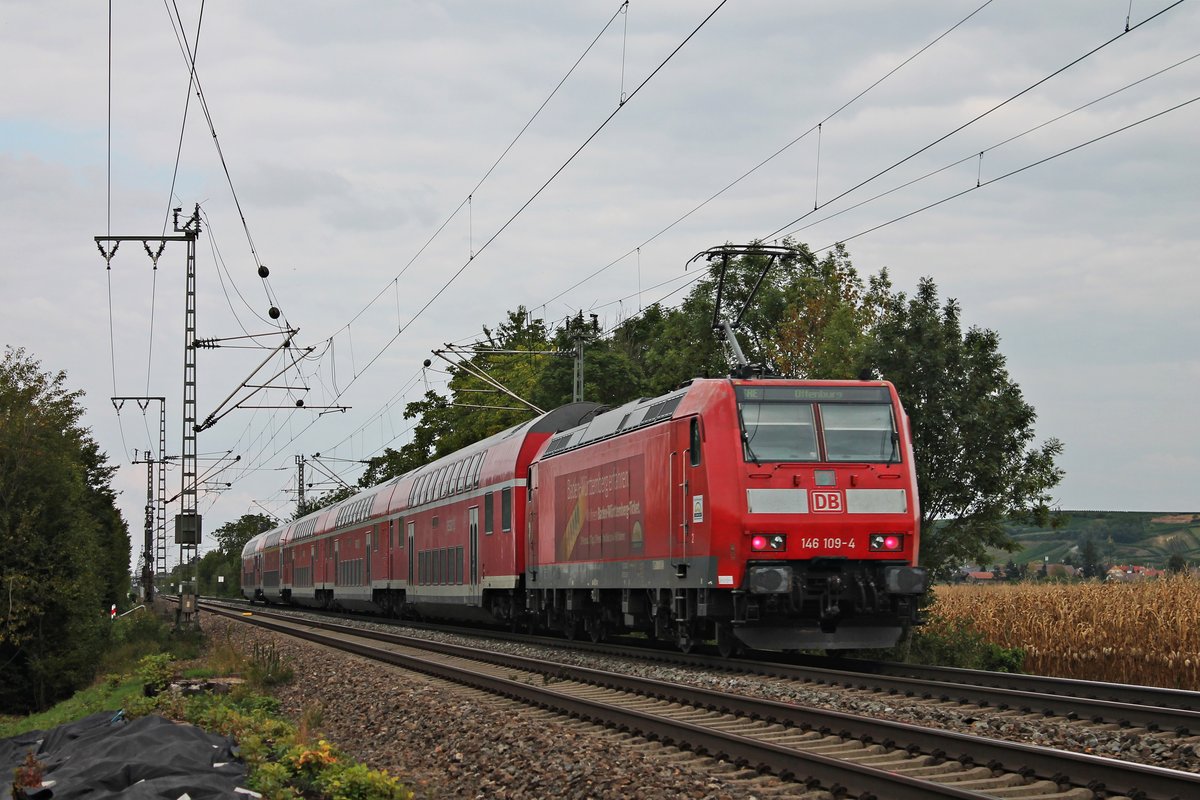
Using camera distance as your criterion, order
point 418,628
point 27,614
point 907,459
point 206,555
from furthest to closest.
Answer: point 206,555 < point 418,628 < point 27,614 < point 907,459

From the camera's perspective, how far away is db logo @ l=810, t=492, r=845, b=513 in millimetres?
17062

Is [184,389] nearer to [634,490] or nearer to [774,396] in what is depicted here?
[634,490]

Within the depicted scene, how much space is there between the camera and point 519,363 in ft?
247

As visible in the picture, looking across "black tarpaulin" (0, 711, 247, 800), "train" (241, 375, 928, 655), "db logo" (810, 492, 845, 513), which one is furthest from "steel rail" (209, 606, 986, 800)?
"db logo" (810, 492, 845, 513)

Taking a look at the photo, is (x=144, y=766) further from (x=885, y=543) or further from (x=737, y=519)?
(x=885, y=543)

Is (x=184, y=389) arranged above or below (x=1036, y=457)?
above

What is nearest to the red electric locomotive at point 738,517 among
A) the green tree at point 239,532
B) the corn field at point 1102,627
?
the corn field at point 1102,627

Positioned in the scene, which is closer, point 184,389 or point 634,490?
point 634,490

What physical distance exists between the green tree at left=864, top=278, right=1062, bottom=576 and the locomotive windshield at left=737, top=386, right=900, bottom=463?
24.4 ft

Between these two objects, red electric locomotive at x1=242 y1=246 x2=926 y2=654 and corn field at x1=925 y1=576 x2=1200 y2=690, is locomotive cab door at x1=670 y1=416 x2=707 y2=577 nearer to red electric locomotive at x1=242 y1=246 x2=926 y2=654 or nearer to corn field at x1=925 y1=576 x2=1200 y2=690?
red electric locomotive at x1=242 y1=246 x2=926 y2=654

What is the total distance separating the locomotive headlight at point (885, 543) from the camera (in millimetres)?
17094

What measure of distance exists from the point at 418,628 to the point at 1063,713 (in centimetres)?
2621

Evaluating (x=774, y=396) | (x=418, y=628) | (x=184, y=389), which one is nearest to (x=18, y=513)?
(x=184, y=389)

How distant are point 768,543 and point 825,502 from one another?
0.96 metres
